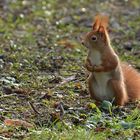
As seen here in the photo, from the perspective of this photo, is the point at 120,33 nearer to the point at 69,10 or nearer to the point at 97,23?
the point at 69,10

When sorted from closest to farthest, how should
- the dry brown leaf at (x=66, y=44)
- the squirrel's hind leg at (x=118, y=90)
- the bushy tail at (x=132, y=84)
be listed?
the squirrel's hind leg at (x=118, y=90) → the bushy tail at (x=132, y=84) → the dry brown leaf at (x=66, y=44)

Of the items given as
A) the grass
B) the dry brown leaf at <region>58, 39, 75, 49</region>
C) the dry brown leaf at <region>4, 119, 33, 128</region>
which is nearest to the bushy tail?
the grass

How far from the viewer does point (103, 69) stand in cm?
603

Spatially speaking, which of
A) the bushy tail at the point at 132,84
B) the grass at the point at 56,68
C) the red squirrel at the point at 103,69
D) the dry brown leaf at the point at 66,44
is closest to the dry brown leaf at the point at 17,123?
the grass at the point at 56,68

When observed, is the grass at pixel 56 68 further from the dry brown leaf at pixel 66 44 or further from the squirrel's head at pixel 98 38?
the squirrel's head at pixel 98 38

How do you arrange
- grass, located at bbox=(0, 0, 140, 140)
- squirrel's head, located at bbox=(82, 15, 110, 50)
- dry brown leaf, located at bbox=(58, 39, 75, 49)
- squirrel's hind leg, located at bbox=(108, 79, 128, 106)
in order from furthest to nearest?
dry brown leaf, located at bbox=(58, 39, 75, 49)
squirrel's head, located at bbox=(82, 15, 110, 50)
squirrel's hind leg, located at bbox=(108, 79, 128, 106)
grass, located at bbox=(0, 0, 140, 140)

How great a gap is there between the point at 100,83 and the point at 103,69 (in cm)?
12

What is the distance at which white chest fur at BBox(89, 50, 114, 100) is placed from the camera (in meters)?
6.07

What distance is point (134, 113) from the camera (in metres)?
5.72

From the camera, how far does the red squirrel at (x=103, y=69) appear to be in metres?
6.04

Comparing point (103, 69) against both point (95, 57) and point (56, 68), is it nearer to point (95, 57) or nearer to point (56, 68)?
point (95, 57)

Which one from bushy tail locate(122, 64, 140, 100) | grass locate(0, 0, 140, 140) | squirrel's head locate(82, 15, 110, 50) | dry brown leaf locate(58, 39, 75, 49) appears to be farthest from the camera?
dry brown leaf locate(58, 39, 75, 49)

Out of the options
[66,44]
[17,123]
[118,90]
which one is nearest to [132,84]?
[118,90]

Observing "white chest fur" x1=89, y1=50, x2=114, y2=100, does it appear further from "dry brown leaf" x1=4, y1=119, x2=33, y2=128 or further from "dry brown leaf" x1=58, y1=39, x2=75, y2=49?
"dry brown leaf" x1=58, y1=39, x2=75, y2=49
